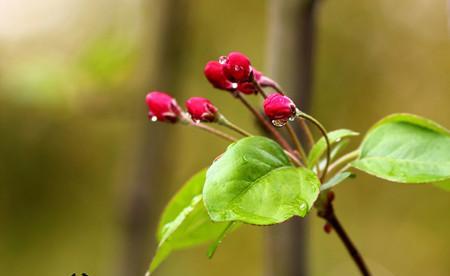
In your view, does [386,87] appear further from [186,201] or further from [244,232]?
[186,201]

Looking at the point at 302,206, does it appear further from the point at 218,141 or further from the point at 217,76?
the point at 218,141

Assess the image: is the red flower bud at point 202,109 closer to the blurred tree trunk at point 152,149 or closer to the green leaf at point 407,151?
the green leaf at point 407,151

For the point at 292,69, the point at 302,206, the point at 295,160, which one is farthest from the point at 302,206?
the point at 292,69

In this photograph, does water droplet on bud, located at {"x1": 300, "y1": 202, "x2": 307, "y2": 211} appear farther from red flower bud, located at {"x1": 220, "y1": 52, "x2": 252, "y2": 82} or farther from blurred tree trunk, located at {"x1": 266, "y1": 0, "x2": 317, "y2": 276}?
blurred tree trunk, located at {"x1": 266, "y1": 0, "x2": 317, "y2": 276}

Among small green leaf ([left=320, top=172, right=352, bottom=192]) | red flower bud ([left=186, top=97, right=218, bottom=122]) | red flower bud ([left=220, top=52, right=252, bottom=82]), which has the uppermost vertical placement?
red flower bud ([left=220, top=52, right=252, bottom=82])

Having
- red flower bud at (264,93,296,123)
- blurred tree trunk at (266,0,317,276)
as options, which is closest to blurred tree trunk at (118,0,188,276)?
blurred tree trunk at (266,0,317,276)
